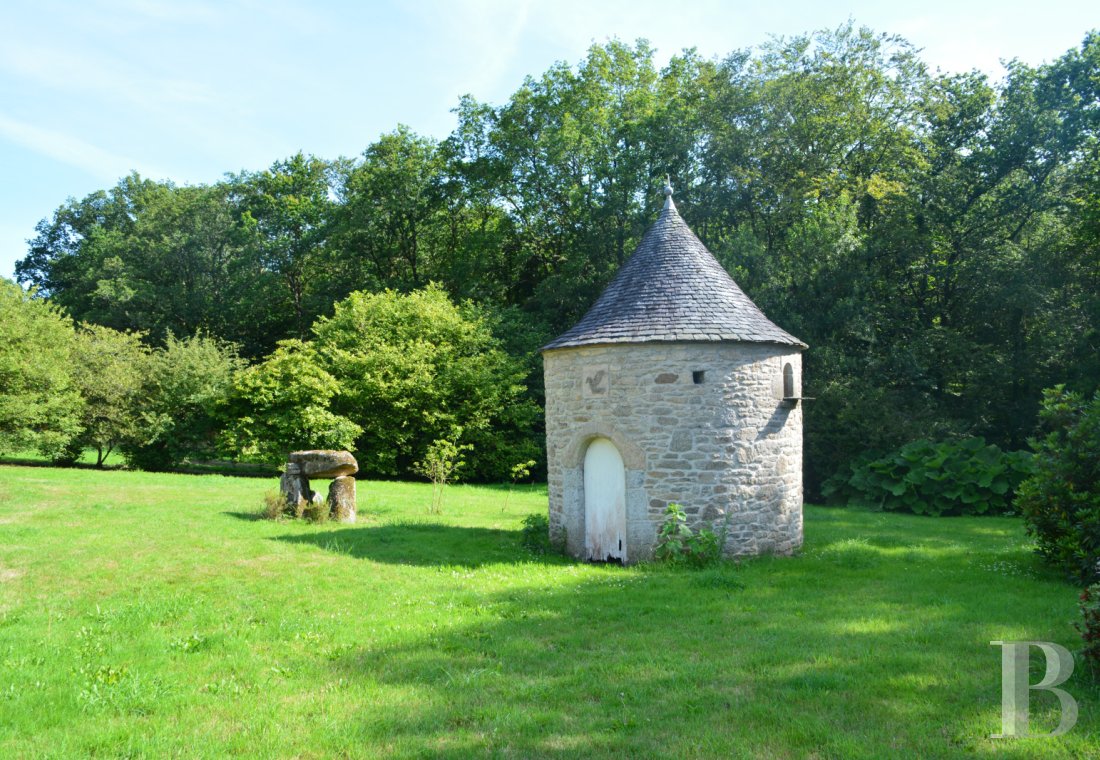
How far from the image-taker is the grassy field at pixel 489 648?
180 inches

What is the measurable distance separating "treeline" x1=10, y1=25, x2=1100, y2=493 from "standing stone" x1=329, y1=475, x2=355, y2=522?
999cm

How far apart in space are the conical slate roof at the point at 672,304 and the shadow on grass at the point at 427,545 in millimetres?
3170

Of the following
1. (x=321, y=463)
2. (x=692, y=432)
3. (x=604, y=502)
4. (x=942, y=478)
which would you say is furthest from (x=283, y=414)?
(x=942, y=478)

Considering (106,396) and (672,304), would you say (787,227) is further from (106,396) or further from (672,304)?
(106,396)

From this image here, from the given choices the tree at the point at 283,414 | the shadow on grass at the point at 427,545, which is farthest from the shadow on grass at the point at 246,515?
the tree at the point at 283,414

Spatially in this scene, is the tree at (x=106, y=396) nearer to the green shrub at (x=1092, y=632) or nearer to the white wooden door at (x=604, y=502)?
the white wooden door at (x=604, y=502)

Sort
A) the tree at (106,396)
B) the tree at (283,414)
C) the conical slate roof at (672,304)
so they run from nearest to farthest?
the conical slate roof at (672,304) < the tree at (283,414) < the tree at (106,396)

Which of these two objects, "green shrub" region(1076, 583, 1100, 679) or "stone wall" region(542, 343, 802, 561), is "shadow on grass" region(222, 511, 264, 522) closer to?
"stone wall" region(542, 343, 802, 561)

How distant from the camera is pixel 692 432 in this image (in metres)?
10.3

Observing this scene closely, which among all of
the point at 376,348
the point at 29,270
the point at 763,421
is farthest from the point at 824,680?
the point at 29,270

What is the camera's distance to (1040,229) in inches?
915

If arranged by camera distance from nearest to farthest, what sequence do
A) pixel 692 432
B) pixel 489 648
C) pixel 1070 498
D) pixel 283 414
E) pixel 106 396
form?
pixel 489 648 → pixel 1070 498 → pixel 692 432 → pixel 283 414 → pixel 106 396

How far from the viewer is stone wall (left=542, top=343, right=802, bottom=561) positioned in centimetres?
1027

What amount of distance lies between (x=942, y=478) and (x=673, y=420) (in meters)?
11.4
